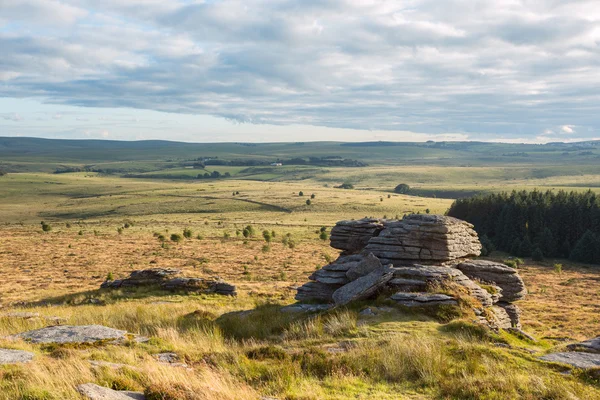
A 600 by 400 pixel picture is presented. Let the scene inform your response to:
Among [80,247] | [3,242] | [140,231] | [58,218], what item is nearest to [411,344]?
[80,247]

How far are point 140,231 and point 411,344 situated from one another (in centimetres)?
7472

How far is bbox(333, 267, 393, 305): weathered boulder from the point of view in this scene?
2069 cm

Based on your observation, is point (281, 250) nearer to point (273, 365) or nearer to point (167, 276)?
point (167, 276)

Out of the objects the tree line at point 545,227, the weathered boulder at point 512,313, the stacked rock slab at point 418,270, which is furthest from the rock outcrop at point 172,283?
the tree line at point 545,227

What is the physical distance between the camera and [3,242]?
63812 mm

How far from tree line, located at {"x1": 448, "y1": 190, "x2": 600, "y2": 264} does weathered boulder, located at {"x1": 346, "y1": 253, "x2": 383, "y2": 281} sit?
56246mm

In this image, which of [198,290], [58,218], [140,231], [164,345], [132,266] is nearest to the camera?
[164,345]

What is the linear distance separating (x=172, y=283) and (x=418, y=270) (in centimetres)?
1794

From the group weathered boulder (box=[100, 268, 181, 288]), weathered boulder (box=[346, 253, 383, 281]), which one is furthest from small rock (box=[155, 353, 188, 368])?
weathered boulder (box=[100, 268, 181, 288])

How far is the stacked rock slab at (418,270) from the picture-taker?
21.0 meters

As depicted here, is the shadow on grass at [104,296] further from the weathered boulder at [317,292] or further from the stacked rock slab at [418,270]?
the stacked rock slab at [418,270]

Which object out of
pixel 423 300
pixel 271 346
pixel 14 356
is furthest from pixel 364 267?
pixel 14 356

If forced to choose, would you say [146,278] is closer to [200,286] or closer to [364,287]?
[200,286]

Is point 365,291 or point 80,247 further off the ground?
point 365,291
